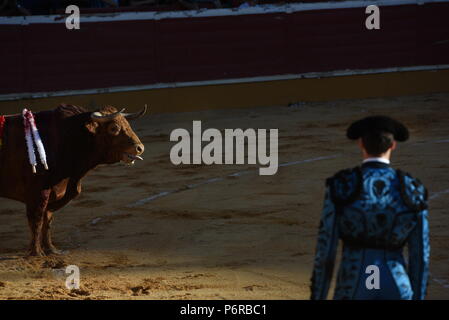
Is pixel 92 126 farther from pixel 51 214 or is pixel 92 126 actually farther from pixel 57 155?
pixel 51 214

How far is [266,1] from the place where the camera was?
13.0 m

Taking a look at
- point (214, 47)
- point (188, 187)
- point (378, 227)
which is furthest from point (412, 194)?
point (214, 47)

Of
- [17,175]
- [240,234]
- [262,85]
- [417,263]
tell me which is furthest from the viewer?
[262,85]

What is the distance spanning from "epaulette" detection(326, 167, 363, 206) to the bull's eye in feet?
10.2

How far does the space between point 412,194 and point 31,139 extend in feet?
11.1

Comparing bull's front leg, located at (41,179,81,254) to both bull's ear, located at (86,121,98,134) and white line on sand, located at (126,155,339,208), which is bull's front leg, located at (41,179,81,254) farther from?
white line on sand, located at (126,155,339,208)

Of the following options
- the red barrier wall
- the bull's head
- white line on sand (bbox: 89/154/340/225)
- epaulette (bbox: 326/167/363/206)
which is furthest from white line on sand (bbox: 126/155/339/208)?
epaulette (bbox: 326/167/363/206)

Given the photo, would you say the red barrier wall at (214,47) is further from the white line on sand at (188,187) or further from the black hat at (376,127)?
the black hat at (376,127)

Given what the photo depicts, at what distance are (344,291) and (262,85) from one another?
983 centimetres

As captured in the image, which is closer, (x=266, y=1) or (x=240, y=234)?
(x=240, y=234)

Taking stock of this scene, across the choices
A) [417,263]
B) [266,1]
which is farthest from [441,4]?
[417,263]

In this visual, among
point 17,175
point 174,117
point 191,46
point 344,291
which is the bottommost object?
point 344,291

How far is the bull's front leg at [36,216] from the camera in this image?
5.86 meters

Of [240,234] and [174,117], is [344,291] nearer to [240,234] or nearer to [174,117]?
[240,234]
